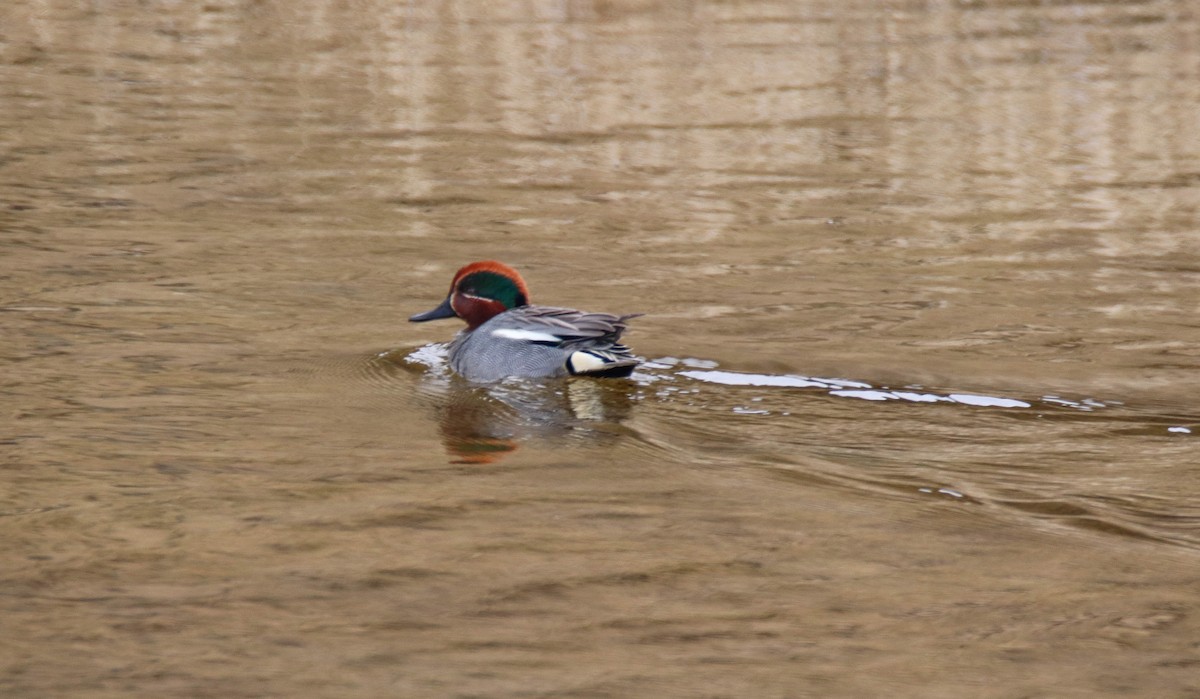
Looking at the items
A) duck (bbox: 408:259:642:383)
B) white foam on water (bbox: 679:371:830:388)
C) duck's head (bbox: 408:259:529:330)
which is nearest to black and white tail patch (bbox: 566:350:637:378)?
duck (bbox: 408:259:642:383)

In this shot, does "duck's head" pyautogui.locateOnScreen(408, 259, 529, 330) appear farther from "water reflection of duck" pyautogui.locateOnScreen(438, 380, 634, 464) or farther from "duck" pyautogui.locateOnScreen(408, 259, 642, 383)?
"water reflection of duck" pyautogui.locateOnScreen(438, 380, 634, 464)

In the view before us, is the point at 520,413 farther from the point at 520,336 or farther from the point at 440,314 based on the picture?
the point at 440,314

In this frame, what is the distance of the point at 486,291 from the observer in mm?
8242

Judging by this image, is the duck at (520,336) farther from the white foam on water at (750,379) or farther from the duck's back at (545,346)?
the white foam on water at (750,379)

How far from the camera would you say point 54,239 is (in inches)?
427

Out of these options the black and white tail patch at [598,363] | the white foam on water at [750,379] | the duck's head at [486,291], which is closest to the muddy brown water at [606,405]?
the white foam on water at [750,379]

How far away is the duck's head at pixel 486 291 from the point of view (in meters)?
8.19

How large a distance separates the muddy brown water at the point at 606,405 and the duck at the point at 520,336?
0.16m

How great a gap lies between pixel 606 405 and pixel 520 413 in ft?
1.29

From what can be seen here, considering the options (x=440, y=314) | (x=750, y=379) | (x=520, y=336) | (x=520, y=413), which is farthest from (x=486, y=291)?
(x=750, y=379)

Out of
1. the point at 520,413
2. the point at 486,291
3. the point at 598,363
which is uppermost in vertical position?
the point at 486,291

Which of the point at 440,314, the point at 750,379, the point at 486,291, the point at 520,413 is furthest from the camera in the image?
the point at 440,314

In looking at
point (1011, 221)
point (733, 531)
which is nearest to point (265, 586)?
point (733, 531)

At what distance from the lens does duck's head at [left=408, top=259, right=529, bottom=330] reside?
8.19m
